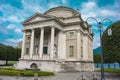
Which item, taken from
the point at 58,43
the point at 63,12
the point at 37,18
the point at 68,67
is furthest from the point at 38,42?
the point at 68,67

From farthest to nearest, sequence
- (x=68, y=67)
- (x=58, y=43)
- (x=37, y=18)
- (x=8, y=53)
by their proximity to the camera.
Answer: (x=8, y=53)
(x=58, y=43)
(x=37, y=18)
(x=68, y=67)

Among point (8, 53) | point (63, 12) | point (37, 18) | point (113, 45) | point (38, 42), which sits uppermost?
point (63, 12)

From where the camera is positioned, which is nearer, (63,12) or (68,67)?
(68,67)

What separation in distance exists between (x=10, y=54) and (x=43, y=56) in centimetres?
2312

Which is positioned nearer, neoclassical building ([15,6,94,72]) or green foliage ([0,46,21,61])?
neoclassical building ([15,6,94,72])

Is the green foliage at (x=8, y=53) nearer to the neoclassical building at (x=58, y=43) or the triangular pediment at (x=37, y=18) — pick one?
the neoclassical building at (x=58, y=43)

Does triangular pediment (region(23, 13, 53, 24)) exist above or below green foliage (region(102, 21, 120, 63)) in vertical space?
above

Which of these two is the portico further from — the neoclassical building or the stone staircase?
the stone staircase

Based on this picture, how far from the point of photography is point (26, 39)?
3453cm

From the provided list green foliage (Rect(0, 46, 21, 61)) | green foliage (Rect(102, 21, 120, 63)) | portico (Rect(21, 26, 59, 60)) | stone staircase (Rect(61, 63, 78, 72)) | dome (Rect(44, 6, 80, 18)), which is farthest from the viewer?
green foliage (Rect(0, 46, 21, 61))

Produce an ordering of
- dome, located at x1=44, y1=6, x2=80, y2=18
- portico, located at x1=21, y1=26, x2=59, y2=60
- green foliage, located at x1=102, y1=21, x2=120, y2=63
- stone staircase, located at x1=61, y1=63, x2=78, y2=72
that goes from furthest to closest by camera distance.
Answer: dome, located at x1=44, y1=6, x2=80, y2=18 < portico, located at x1=21, y1=26, x2=59, y2=60 < stone staircase, located at x1=61, y1=63, x2=78, y2=72 < green foliage, located at x1=102, y1=21, x2=120, y2=63

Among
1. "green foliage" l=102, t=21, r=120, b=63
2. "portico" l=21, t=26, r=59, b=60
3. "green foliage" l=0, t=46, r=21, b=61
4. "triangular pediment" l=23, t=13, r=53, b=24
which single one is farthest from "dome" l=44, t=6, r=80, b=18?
"green foliage" l=0, t=46, r=21, b=61

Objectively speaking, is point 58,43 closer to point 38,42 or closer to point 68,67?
point 38,42

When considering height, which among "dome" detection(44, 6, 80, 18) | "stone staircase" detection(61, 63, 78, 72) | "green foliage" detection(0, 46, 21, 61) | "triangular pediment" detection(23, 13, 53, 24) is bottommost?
"stone staircase" detection(61, 63, 78, 72)
